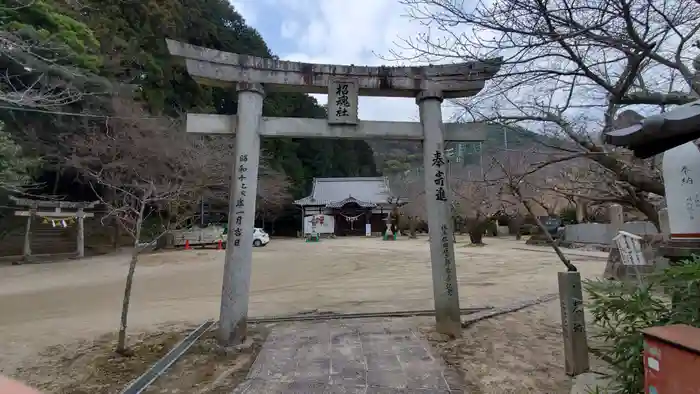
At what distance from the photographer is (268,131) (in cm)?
543

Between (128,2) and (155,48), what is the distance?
259 centimetres

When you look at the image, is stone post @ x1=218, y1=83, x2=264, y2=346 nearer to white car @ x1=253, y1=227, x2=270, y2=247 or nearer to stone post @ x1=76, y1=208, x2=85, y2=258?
stone post @ x1=76, y1=208, x2=85, y2=258

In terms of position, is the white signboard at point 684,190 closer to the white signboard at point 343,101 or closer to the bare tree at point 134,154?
the white signboard at point 343,101

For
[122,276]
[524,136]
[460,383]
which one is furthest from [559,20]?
[122,276]

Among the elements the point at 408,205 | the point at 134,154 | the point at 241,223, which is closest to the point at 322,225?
the point at 408,205

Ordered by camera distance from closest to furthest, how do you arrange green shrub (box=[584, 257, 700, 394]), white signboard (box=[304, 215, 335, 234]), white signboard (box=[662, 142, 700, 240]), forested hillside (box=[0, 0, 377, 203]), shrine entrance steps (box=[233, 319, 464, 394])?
green shrub (box=[584, 257, 700, 394]) → white signboard (box=[662, 142, 700, 240]) → shrine entrance steps (box=[233, 319, 464, 394]) → forested hillside (box=[0, 0, 377, 203]) → white signboard (box=[304, 215, 335, 234])

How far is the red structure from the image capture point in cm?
158

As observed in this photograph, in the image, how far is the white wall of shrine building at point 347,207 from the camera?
117 ft

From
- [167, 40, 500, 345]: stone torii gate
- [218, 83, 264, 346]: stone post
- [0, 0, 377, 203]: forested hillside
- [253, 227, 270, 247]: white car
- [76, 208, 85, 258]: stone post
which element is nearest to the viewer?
[218, 83, 264, 346]: stone post

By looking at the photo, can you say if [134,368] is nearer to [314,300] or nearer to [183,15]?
[314,300]

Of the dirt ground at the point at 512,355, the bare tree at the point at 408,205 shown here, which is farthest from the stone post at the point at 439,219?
the bare tree at the point at 408,205

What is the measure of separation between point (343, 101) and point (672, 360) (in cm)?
466

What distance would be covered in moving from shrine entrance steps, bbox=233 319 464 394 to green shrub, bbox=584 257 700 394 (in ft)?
5.29

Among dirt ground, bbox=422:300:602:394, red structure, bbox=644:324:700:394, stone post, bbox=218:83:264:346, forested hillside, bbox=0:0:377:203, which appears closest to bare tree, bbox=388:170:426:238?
forested hillside, bbox=0:0:377:203
